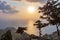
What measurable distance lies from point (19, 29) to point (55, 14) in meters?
9.67

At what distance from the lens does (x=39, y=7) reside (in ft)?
172

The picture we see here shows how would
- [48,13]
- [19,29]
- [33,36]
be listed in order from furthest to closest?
[33,36] → [48,13] → [19,29]

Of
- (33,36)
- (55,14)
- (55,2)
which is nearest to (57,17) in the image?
(55,14)

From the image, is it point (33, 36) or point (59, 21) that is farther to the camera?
point (33, 36)

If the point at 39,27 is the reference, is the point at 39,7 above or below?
above

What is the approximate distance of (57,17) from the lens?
1923 inches

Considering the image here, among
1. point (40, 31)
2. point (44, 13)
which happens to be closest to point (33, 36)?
point (40, 31)

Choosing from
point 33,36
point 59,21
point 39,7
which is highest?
point 39,7

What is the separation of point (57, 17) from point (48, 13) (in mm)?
2743

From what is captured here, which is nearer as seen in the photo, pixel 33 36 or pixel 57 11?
pixel 57 11

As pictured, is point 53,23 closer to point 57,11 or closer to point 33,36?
point 57,11

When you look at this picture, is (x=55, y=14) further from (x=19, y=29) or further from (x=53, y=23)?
(x=19, y=29)

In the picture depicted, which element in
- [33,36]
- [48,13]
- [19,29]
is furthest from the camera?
[33,36]

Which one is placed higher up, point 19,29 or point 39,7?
point 39,7
